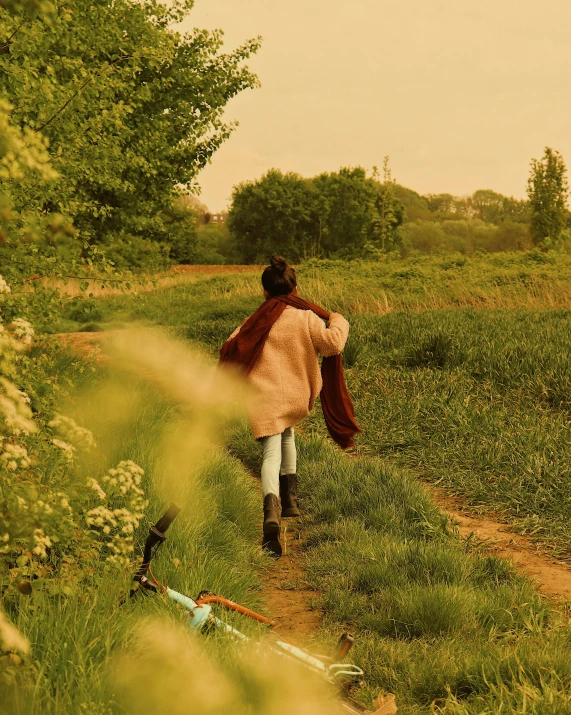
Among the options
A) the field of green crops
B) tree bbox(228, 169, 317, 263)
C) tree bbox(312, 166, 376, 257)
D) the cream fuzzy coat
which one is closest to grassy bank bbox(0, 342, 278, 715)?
the field of green crops

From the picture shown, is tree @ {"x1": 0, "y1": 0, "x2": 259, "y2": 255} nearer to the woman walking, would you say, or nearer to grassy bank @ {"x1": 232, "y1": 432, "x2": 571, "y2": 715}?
the woman walking

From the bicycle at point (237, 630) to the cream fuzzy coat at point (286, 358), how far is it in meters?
2.06

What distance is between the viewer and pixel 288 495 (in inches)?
212

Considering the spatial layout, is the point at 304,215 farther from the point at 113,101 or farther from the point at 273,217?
the point at 113,101

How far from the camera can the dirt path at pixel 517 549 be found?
4.52 metres

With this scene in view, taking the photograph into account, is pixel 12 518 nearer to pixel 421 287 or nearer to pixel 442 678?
pixel 442 678

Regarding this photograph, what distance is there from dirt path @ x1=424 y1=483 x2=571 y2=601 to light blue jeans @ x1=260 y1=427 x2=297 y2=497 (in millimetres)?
1239

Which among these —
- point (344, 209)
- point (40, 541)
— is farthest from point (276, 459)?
point (344, 209)

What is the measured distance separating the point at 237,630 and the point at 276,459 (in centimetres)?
230

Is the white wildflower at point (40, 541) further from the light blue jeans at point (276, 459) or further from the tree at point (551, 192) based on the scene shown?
the tree at point (551, 192)

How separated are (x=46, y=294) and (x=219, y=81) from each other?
341 inches

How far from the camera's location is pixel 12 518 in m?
1.89

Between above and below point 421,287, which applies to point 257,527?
below

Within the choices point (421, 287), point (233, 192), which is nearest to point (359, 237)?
point (233, 192)
